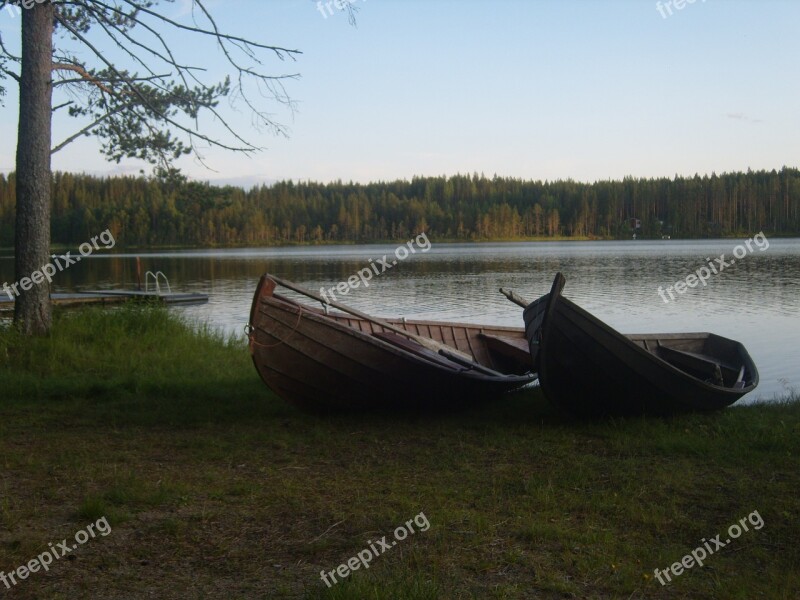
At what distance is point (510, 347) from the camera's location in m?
9.83

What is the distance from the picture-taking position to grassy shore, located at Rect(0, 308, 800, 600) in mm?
3715

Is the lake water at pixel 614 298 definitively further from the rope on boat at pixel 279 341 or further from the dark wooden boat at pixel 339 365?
the rope on boat at pixel 279 341

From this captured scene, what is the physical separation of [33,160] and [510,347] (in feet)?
21.7

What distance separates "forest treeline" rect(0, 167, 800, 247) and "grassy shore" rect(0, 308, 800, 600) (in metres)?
95.3

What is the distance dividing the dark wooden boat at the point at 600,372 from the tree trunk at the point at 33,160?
6.72 m

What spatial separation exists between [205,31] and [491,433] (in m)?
5.98

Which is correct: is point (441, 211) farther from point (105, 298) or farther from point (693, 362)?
point (693, 362)

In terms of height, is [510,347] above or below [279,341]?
below

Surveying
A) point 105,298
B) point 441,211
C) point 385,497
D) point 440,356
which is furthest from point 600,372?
point 441,211

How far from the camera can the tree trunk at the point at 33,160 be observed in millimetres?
10141

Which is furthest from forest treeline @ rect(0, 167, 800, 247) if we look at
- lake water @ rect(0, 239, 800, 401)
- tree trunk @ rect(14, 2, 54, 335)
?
tree trunk @ rect(14, 2, 54, 335)

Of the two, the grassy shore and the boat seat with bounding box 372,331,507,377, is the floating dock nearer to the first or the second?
the boat seat with bounding box 372,331,507,377

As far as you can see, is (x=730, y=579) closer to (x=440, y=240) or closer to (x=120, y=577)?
(x=120, y=577)

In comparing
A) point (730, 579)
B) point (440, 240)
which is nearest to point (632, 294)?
Answer: point (730, 579)
